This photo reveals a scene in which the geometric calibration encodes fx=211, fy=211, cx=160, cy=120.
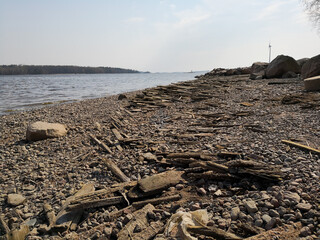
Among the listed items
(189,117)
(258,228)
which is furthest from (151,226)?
(189,117)

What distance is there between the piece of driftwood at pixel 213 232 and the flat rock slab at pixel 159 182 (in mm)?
1243

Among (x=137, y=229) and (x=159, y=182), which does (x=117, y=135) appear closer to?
(x=159, y=182)

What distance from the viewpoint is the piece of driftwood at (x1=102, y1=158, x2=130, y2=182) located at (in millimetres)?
4221

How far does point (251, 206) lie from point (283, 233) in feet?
1.64

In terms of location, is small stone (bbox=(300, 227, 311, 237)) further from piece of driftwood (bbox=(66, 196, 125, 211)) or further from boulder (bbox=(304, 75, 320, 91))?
boulder (bbox=(304, 75, 320, 91))

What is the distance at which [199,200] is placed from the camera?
3186mm

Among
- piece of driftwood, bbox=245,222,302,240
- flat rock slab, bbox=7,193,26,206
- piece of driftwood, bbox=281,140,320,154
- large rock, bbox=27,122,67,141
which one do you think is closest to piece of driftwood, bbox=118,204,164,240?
piece of driftwood, bbox=245,222,302,240

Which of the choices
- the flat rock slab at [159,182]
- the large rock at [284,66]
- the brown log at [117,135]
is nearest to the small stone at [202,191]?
the flat rock slab at [159,182]

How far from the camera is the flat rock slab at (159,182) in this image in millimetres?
3539

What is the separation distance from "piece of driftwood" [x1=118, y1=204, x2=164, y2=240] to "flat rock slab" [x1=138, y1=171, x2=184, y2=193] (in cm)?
54

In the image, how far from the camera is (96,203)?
3.36 metres

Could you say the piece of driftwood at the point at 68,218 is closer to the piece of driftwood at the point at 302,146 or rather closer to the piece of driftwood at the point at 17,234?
the piece of driftwood at the point at 17,234

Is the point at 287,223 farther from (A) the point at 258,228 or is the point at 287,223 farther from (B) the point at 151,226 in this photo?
(B) the point at 151,226

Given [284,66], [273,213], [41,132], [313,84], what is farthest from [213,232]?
[284,66]
